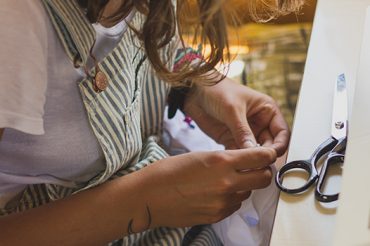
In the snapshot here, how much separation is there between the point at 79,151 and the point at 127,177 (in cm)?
6

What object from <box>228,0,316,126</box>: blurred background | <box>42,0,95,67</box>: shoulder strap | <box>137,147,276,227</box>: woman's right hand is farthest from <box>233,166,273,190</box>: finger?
<box>228,0,316,126</box>: blurred background

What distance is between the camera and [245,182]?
575 mm

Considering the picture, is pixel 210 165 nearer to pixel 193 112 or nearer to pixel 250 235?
pixel 250 235

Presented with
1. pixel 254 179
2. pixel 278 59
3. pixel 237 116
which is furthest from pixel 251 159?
pixel 278 59

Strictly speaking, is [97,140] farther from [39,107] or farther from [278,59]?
[278,59]

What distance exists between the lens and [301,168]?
0.55 metres

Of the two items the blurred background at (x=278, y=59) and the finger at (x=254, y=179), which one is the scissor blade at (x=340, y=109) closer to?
the finger at (x=254, y=179)

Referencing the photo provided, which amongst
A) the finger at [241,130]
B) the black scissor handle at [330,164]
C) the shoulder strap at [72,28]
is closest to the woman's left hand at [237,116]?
the finger at [241,130]

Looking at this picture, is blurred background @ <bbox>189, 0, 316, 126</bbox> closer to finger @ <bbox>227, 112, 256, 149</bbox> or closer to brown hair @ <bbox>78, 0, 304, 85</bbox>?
finger @ <bbox>227, 112, 256, 149</bbox>

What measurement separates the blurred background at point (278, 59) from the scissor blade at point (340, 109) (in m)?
0.29

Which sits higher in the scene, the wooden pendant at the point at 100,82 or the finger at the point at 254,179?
the wooden pendant at the point at 100,82

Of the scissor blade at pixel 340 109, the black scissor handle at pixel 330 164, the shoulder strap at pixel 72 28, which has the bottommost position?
the black scissor handle at pixel 330 164

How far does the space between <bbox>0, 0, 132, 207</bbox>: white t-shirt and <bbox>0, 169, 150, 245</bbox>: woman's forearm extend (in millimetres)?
34

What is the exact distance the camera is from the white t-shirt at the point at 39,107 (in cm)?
47
